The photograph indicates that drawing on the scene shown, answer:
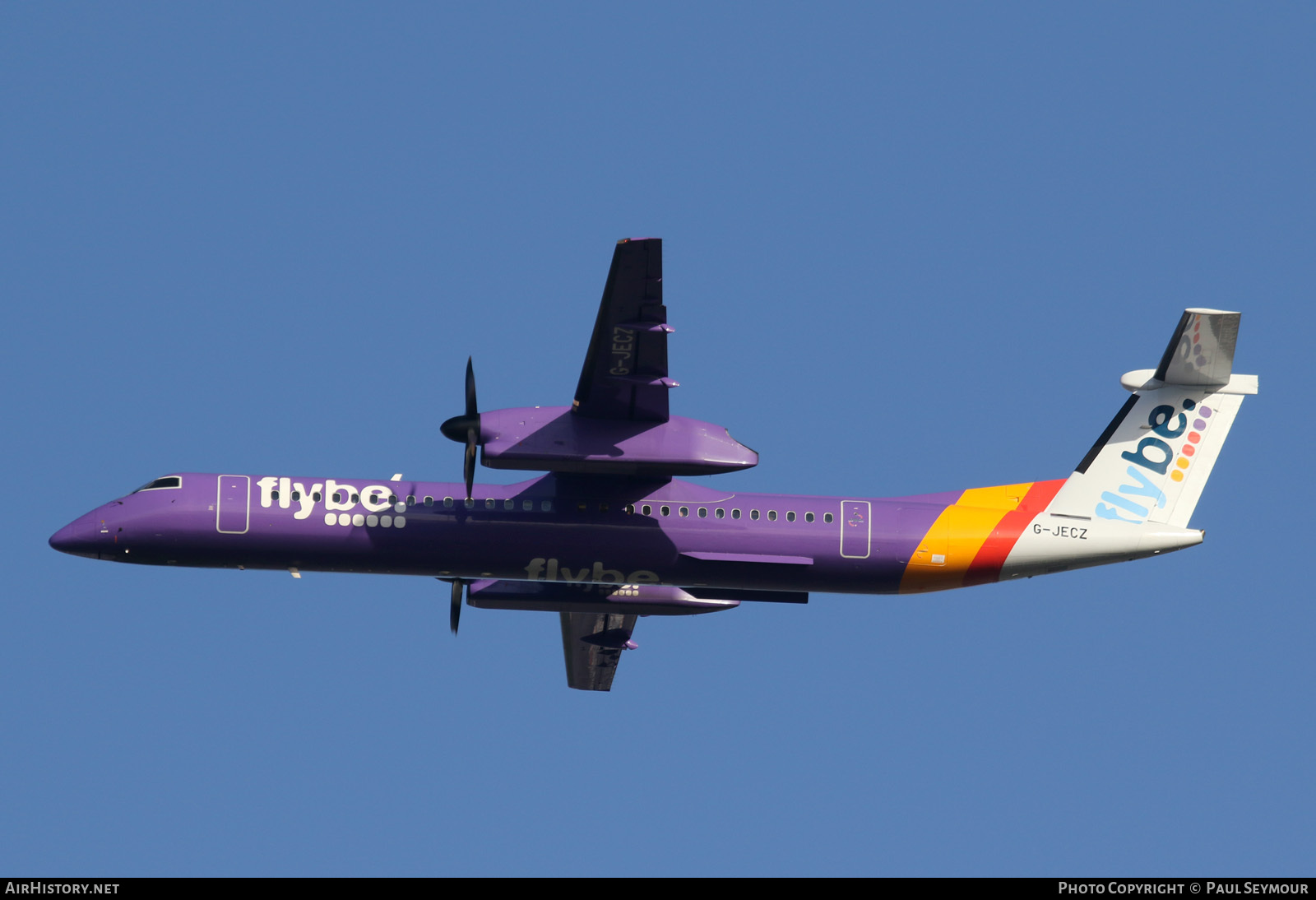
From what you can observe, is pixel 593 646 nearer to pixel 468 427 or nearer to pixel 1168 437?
pixel 468 427

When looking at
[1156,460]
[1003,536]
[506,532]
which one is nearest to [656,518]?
[506,532]

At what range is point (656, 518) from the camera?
28344 millimetres

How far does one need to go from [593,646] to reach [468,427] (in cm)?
822

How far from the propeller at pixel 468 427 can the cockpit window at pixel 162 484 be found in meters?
5.22

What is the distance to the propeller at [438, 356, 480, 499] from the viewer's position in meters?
26.7

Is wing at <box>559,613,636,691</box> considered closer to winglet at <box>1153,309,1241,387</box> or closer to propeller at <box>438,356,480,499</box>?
propeller at <box>438,356,480,499</box>

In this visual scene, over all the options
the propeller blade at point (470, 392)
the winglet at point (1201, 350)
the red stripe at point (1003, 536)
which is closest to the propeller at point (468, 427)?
the propeller blade at point (470, 392)

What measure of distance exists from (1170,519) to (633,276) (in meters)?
11.8

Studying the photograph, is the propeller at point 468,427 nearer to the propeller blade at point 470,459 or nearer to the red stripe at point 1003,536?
the propeller blade at point 470,459

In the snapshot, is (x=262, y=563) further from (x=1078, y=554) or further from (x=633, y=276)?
(x=1078, y=554)

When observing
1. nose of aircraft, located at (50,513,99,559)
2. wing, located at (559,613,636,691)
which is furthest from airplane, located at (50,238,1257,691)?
wing, located at (559,613,636,691)

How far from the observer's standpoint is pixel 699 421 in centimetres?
2719

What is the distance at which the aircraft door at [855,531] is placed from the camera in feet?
93.6
